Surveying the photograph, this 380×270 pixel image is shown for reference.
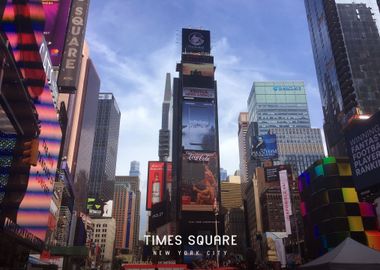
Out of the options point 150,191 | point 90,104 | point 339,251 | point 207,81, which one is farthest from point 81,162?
point 339,251

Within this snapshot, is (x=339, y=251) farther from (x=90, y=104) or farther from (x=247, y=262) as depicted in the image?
(x=90, y=104)

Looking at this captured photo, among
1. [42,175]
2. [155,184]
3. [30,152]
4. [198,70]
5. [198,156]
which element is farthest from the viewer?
[155,184]

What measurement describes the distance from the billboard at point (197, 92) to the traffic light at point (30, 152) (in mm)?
96506

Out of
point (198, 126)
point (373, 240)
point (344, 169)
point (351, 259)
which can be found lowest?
point (351, 259)

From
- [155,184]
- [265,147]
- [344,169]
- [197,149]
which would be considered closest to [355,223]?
[344,169]

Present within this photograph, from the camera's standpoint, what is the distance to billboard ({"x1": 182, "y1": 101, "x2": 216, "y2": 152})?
12488 cm

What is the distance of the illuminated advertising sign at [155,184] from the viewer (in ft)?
580

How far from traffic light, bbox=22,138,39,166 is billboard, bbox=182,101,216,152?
88028 mm

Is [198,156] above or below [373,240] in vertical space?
above

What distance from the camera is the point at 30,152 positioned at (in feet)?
117

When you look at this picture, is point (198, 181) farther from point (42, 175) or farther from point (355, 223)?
point (42, 175)

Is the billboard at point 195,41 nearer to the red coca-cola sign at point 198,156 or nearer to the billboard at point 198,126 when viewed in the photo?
the billboard at point 198,126

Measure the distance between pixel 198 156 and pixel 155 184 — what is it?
5938cm

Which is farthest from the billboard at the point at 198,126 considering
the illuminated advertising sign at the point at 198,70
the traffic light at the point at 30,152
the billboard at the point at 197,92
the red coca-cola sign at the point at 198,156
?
the traffic light at the point at 30,152
